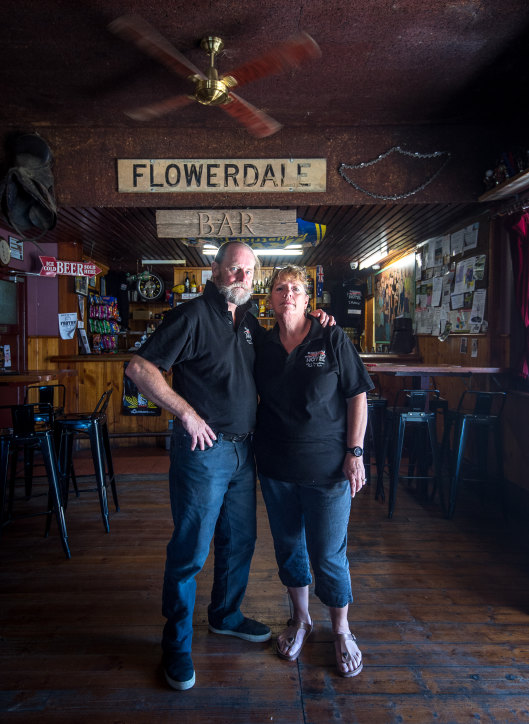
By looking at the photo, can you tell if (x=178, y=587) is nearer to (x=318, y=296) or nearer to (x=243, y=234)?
(x=243, y=234)

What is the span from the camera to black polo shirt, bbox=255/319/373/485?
5.66 feet

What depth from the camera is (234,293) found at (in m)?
1.85

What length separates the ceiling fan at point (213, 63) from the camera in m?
2.10

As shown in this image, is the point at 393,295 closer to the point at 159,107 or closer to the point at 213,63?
the point at 213,63

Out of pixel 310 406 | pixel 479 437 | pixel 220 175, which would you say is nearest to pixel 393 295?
pixel 479 437

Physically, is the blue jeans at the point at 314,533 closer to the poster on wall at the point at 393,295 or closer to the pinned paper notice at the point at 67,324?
the poster on wall at the point at 393,295

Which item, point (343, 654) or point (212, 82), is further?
point (212, 82)

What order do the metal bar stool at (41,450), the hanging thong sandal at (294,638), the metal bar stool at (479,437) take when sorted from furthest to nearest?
1. the metal bar stool at (479,437)
2. the metal bar stool at (41,450)
3. the hanging thong sandal at (294,638)

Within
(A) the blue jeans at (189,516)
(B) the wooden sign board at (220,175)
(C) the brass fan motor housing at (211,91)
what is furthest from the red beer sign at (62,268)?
(A) the blue jeans at (189,516)

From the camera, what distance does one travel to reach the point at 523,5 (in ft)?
7.66

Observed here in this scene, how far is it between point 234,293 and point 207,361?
0.33 metres

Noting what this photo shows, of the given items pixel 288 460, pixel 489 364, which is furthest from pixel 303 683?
pixel 489 364

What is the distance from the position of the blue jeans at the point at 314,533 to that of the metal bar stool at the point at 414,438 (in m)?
1.64

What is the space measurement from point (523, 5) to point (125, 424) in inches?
207
